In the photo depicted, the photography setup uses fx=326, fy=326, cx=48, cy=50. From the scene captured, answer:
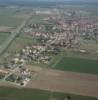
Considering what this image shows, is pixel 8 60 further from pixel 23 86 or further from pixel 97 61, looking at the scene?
pixel 97 61

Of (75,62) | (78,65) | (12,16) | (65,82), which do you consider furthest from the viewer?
(12,16)

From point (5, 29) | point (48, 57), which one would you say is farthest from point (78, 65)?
point (5, 29)

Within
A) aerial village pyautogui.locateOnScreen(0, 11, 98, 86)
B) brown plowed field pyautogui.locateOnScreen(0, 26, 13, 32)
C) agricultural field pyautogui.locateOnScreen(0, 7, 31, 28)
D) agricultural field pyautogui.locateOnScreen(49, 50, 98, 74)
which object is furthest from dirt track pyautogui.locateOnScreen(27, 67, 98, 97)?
agricultural field pyautogui.locateOnScreen(0, 7, 31, 28)

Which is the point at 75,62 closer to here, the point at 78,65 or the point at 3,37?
the point at 78,65

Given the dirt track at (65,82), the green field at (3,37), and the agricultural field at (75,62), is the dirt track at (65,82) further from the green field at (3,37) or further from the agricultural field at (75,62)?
the green field at (3,37)

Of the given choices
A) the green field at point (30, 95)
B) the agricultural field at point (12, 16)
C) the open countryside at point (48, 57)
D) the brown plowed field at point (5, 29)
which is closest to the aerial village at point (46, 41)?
the open countryside at point (48, 57)

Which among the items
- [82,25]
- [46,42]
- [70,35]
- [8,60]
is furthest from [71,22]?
[8,60]

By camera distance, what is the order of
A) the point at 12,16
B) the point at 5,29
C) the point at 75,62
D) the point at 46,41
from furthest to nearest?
the point at 12,16
the point at 5,29
the point at 46,41
the point at 75,62
